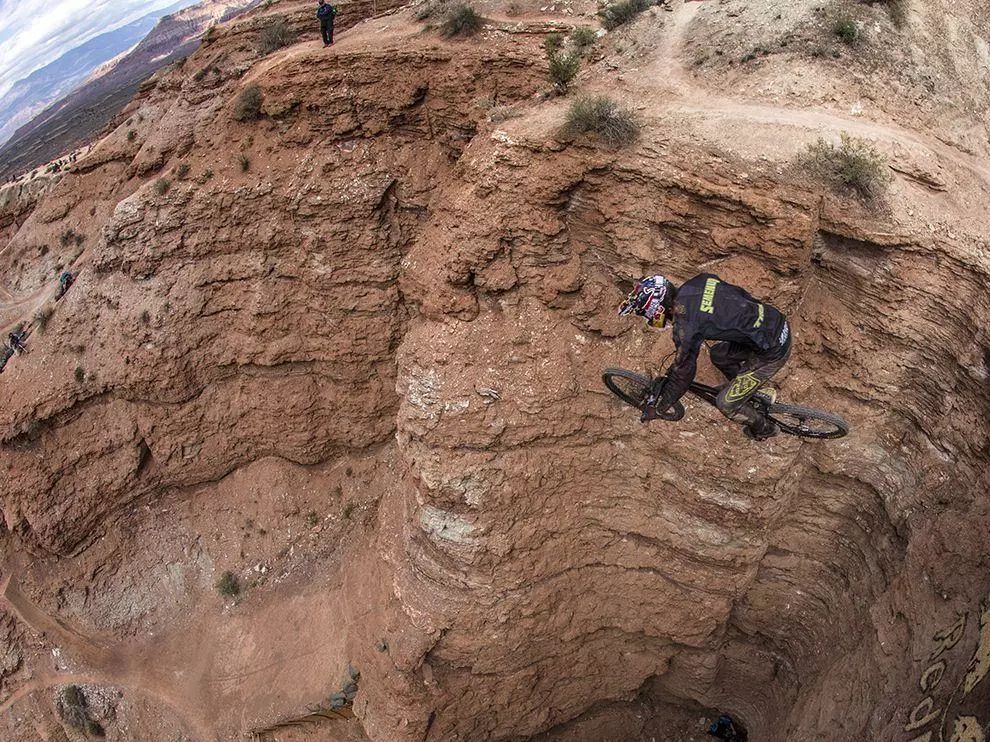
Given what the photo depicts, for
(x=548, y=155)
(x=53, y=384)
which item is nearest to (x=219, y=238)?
A: (x=53, y=384)

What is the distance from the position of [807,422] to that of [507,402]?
548 centimetres

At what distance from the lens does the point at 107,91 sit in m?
119

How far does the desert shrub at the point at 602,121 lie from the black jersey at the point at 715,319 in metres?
3.90

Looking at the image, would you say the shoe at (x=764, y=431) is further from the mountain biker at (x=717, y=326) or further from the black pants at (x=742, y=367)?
the mountain biker at (x=717, y=326)

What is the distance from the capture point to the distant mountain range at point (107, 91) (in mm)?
83625

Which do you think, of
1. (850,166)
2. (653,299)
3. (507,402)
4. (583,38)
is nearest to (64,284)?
(507,402)

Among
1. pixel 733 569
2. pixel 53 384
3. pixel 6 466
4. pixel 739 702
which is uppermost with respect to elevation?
pixel 53 384

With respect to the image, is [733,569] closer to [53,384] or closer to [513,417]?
[513,417]

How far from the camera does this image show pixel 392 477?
52.6 feet

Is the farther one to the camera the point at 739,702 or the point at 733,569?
the point at 739,702

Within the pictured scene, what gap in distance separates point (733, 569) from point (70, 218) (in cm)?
2174

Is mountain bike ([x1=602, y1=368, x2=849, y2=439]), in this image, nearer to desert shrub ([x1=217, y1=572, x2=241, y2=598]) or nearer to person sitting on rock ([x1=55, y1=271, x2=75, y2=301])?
desert shrub ([x1=217, y1=572, x2=241, y2=598])

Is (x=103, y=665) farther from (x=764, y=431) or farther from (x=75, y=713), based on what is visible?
(x=764, y=431)

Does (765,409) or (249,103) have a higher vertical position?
(249,103)
